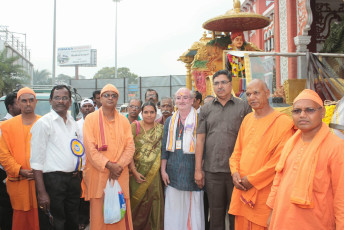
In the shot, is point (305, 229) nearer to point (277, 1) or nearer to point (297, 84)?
point (297, 84)

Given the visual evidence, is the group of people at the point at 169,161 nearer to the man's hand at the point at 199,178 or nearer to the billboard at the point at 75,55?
the man's hand at the point at 199,178

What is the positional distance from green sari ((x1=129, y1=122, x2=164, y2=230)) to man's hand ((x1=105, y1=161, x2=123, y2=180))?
504 mm

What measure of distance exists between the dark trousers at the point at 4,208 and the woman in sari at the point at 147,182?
1482mm

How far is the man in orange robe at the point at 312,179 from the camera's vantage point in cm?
214

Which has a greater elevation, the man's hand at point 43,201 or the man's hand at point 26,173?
the man's hand at point 26,173

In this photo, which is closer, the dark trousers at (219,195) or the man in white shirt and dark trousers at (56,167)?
the man in white shirt and dark trousers at (56,167)

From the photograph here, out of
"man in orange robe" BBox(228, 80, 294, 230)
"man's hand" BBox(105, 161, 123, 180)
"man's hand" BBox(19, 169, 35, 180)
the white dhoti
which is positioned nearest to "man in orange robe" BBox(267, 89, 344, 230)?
"man in orange robe" BBox(228, 80, 294, 230)

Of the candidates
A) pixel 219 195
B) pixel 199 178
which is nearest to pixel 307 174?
pixel 219 195

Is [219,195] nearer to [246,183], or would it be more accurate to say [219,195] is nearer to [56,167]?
[246,183]

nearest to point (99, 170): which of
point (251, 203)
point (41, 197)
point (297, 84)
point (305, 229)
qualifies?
point (41, 197)

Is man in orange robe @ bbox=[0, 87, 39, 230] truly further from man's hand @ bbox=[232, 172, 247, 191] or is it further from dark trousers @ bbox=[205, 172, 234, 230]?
man's hand @ bbox=[232, 172, 247, 191]

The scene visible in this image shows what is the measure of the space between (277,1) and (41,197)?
10.1 metres

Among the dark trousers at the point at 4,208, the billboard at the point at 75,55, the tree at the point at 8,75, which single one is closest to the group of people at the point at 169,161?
the dark trousers at the point at 4,208

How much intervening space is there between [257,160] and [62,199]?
2.01 m
